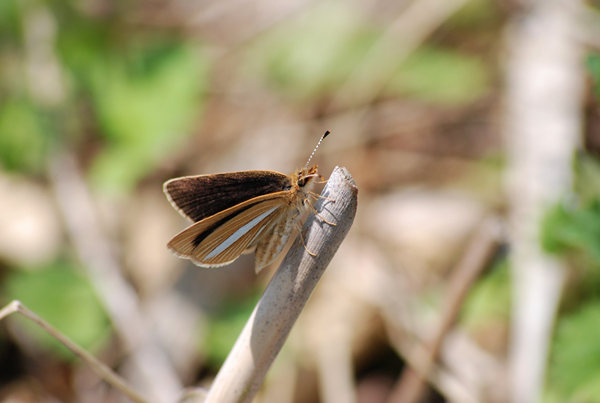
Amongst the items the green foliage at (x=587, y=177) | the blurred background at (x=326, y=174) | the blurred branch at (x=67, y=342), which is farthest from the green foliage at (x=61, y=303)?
the green foliage at (x=587, y=177)

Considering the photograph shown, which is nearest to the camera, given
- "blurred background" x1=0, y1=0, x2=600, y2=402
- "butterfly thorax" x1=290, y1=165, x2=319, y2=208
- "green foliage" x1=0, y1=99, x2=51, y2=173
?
"butterfly thorax" x1=290, y1=165, x2=319, y2=208

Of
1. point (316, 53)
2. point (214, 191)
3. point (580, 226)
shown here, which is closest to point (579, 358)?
point (580, 226)

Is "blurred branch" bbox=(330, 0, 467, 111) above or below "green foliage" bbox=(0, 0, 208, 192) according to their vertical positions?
above

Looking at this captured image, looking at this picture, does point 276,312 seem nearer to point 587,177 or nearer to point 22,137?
point 587,177

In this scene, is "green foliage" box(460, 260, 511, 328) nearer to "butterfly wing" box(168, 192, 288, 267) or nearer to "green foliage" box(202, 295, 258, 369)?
"green foliage" box(202, 295, 258, 369)

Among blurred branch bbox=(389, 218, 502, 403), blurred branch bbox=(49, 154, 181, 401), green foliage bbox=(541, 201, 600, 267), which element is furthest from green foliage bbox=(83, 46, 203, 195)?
green foliage bbox=(541, 201, 600, 267)

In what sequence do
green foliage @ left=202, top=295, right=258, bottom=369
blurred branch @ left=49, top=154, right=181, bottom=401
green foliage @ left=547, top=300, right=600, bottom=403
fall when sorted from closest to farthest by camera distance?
green foliage @ left=547, top=300, right=600, bottom=403, blurred branch @ left=49, top=154, right=181, bottom=401, green foliage @ left=202, top=295, right=258, bottom=369

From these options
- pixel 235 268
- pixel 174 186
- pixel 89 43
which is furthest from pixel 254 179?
pixel 89 43
